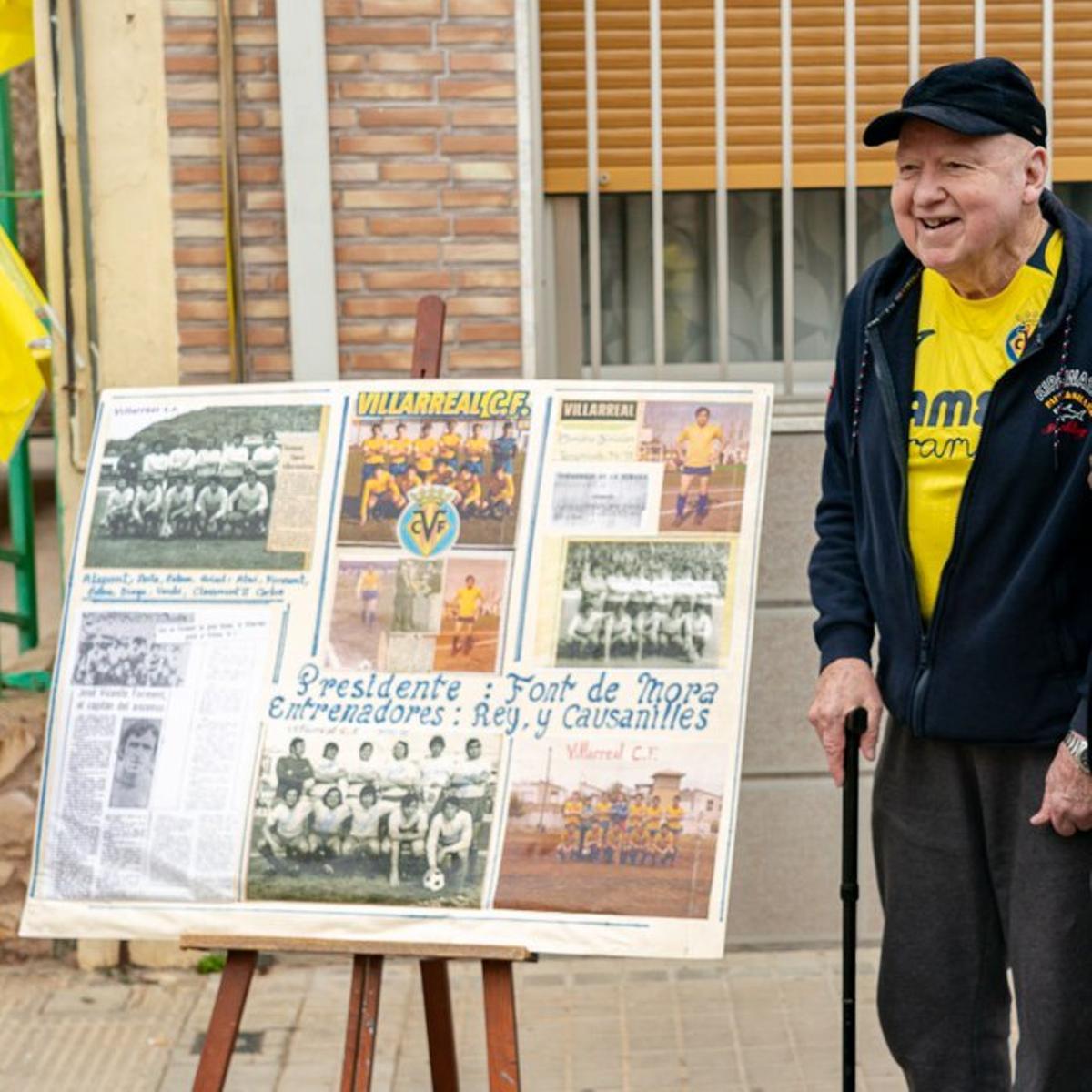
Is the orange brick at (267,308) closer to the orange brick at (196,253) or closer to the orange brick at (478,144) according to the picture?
the orange brick at (196,253)

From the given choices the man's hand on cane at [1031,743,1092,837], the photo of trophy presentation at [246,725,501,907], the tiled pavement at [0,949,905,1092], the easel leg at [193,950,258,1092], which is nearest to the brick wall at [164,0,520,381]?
the tiled pavement at [0,949,905,1092]

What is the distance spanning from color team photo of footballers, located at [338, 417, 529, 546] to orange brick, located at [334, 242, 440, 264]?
58.3 inches

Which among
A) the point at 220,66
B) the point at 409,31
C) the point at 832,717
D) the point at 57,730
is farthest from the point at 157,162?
the point at 832,717

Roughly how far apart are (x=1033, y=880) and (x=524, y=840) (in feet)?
2.98

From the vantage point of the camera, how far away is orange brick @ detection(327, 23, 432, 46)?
17.0ft

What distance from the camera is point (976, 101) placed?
3.12 metres

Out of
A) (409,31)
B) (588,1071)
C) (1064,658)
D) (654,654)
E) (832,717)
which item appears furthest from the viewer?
(409,31)

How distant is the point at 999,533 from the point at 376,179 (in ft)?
8.40

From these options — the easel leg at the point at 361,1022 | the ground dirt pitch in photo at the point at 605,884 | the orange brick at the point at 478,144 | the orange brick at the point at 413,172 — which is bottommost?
the easel leg at the point at 361,1022

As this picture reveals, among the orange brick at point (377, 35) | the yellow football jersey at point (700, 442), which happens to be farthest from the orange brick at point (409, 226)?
the yellow football jersey at point (700, 442)

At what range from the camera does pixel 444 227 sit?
5.26 m

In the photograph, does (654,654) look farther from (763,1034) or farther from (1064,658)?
(763,1034)

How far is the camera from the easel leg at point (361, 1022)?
11.7 feet

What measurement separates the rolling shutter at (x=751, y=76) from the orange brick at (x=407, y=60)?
0.33 meters
